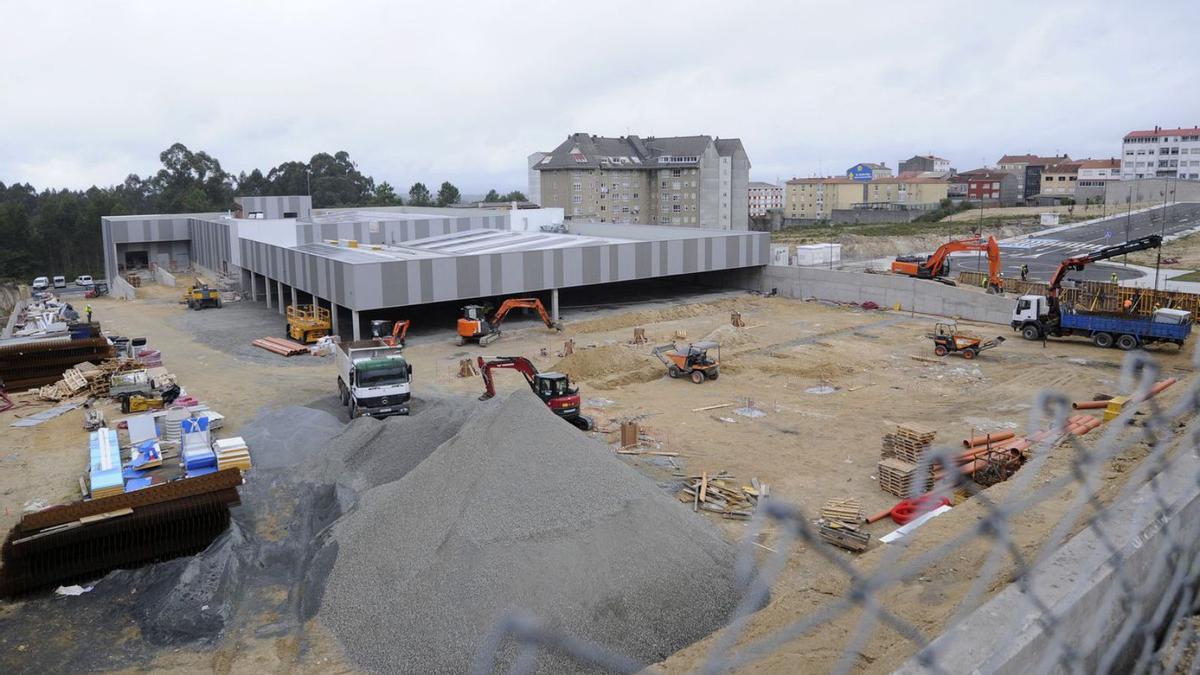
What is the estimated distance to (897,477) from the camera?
16.1 metres

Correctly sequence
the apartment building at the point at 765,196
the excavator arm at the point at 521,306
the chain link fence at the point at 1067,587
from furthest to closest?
the apartment building at the point at 765,196 < the excavator arm at the point at 521,306 < the chain link fence at the point at 1067,587

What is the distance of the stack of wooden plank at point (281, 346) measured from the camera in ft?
104

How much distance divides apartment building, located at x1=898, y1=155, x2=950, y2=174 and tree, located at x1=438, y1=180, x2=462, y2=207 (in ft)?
298

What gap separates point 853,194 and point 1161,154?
3967 centimetres

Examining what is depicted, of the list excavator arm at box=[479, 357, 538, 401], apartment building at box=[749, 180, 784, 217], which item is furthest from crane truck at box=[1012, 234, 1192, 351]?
apartment building at box=[749, 180, 784, 217]

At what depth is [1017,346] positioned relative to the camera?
30.6 metres

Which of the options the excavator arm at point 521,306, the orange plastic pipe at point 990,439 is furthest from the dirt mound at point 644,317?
the orange plastic pipe at point 990,439

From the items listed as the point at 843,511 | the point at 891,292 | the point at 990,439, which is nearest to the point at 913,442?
the point at 990,439

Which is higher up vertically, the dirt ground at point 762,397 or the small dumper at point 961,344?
the small dumper at point 961,344

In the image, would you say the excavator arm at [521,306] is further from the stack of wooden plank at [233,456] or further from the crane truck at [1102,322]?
the crane truck at [1102,322]

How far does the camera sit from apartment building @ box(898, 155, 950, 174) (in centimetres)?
15975

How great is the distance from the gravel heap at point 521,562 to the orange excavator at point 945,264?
30213mm

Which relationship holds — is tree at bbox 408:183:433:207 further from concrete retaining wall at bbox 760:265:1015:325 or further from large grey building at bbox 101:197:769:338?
concrete retaining wall at bbox 760:265:1015:325

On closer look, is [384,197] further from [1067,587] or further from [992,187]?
[1067,587]
